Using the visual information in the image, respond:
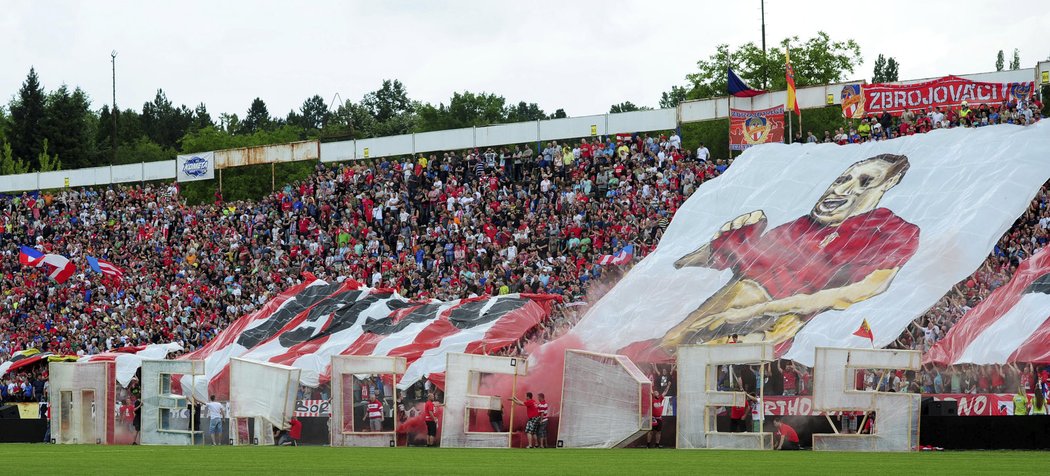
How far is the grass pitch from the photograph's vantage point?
59.3ft

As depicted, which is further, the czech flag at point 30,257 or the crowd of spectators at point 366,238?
the czech flag at point 30,257

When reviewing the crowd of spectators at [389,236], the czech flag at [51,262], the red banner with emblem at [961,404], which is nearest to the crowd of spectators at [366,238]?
the crowd of spectators at [389,236]

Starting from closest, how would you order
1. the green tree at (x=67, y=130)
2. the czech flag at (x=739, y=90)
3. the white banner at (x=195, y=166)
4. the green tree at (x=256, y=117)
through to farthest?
the czech flag at (x=739, y=90)
the white banner at (x=195, y=166)
the green tree at (x=67, y=130)
the green tree at (x=256, y=117)

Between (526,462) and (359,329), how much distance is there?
774 inches

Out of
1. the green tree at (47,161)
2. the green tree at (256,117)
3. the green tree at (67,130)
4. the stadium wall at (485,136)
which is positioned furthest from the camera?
the green tree at (256,117)

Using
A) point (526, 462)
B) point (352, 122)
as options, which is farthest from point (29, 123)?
point (526, 462)

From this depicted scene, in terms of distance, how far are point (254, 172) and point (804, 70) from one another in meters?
42.1

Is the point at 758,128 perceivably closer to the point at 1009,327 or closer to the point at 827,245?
the point at 827,245

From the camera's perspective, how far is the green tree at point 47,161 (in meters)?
106

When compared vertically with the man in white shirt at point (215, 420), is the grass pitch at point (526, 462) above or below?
above

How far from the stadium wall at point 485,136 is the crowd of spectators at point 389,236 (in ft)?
3.07

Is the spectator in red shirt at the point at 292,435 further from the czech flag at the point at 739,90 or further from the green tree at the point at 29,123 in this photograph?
the green tree at the point at 29,123

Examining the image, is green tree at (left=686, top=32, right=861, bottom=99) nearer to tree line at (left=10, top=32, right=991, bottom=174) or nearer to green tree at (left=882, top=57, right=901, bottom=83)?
tree line at (left=10, top=32, right=991, bottom=174)

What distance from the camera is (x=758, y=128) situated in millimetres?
45625
